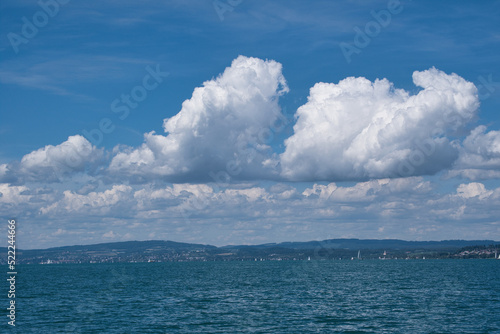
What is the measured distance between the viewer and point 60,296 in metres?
130

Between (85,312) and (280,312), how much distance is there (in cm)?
3583

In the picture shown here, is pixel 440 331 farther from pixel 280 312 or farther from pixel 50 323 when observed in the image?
pixel 50 323

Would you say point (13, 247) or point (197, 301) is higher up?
point (13, 247)

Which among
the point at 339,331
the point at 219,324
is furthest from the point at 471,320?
the point at 219,324

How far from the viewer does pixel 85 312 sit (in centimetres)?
9662

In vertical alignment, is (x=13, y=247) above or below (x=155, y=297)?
above

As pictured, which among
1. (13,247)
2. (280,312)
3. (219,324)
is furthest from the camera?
(280,312)

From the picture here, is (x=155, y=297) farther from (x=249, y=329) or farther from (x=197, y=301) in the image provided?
(x=249, y=329)


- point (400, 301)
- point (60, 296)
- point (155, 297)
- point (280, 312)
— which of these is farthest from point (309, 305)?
point (60, 296)

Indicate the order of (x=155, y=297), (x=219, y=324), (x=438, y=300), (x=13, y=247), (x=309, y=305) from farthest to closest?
1. (x=155, y=297)
2. (x=438, y=300)
3. (x=309, y=305)
4. (x=219, y=324)
5. (x=13, y=247)

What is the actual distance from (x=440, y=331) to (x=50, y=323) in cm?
5899

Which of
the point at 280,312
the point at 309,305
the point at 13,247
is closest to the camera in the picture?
the point at 13,247

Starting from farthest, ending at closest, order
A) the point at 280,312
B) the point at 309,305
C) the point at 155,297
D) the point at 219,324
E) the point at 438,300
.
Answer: the point at 155,297 → the point at 438,300 → the point at 309,305 → the point at 280,312 → the point at 219,324

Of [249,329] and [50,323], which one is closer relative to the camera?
[249,329]
